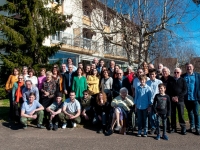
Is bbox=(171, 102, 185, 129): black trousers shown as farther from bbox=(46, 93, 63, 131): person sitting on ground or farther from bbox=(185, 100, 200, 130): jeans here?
bbox=(46, 93, 63, 131): person sitting on ground

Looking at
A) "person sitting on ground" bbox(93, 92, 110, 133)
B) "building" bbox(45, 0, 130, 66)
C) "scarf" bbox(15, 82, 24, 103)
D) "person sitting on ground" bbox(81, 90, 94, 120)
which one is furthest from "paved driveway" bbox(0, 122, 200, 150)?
"building" bbox(45, 0, 130, 66)

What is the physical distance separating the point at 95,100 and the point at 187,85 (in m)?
2.87

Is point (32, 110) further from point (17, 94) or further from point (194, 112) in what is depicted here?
point (194, 112)

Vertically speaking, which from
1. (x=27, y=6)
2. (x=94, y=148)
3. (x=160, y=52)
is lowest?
(x=94, y=148)

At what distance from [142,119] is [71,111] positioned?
2275mm

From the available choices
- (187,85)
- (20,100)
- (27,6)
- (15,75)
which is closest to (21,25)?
(27,6)

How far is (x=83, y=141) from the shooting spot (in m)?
5.68

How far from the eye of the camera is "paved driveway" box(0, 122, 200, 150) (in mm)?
5215

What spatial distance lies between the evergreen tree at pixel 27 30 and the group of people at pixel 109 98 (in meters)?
5.00

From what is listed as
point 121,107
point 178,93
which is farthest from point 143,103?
point 178,93

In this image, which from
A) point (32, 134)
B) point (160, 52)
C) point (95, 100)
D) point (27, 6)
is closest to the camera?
point (32, 134)

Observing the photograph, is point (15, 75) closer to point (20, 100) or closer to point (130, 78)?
point (20, 100)

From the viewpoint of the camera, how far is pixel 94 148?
5152mm

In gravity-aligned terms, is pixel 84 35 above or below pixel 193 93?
above
